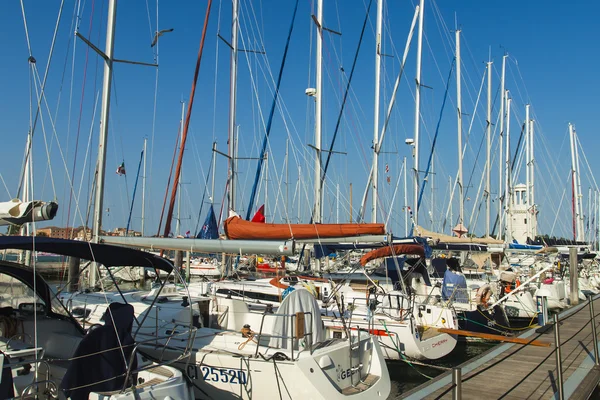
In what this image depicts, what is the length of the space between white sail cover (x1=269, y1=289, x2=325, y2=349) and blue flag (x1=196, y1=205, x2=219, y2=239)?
555cm

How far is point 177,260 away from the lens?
17.2m

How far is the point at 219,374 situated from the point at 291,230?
154 inches

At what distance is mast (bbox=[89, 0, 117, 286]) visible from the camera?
12273 mm

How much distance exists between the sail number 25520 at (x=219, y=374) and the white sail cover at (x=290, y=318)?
0.99m

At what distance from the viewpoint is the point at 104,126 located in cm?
1259

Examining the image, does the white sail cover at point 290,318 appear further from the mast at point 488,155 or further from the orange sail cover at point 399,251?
the mast at point 488,155


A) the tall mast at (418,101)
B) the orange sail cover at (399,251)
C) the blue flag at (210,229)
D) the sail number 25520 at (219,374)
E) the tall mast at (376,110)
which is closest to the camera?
the sail number 25520 at (219,374)

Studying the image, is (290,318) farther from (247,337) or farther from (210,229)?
(210,229)

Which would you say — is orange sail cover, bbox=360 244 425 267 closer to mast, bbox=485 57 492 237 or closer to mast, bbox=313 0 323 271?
mast, bbox=313 0 323 271

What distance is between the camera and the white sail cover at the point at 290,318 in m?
8.71

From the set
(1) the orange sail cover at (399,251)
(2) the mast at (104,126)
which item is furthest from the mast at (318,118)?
(2) the mast at (104,126)

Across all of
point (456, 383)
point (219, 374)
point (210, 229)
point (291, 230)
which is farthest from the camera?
point (210, 229)

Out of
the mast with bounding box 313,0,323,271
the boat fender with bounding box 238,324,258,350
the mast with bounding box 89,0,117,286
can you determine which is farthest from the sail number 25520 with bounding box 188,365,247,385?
the mast with bounding box 313,0,323,271

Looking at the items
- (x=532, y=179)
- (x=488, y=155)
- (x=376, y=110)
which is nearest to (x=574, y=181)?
(x=532, y=179)
